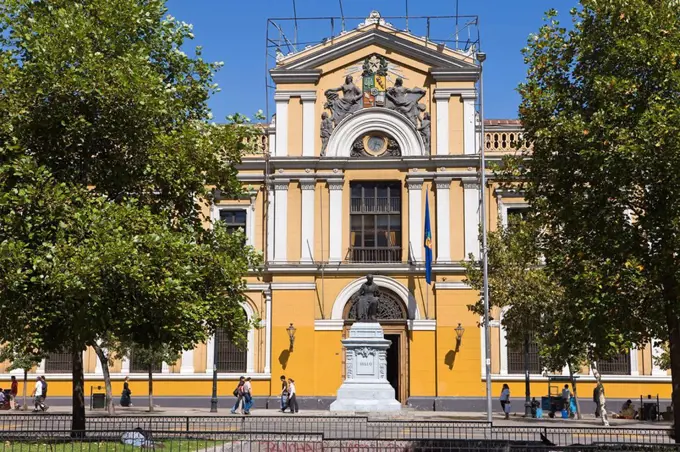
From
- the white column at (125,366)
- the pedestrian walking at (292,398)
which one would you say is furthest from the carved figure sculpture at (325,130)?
the white column at (125,366)

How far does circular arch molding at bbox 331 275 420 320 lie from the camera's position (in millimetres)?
40750

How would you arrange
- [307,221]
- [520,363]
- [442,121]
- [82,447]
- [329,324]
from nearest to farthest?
1. [82,447]
2. [520,363]
3. [329,324]
4. [307,221]
5. [442,121]

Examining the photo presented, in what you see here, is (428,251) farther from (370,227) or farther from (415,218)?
(370,227)

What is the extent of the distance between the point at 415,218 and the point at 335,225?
3625mm

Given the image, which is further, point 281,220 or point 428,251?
point 281,220

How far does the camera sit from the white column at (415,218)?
41125 mm

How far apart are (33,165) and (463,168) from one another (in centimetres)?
2513

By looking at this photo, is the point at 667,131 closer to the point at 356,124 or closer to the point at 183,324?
the point at 183,324

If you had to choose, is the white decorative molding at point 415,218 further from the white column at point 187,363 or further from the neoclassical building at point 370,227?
the white column at point 187,363

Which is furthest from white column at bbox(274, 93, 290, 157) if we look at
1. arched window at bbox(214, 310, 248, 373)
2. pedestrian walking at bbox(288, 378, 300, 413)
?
pedestrian walking at bbox(288, 378, 300, 413)

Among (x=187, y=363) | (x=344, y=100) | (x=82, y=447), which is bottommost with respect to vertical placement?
(x=82, y=447)

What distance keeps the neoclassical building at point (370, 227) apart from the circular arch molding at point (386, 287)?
63mm

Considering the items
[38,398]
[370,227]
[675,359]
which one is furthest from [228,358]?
[675,359]

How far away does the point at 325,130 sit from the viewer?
42219mm
